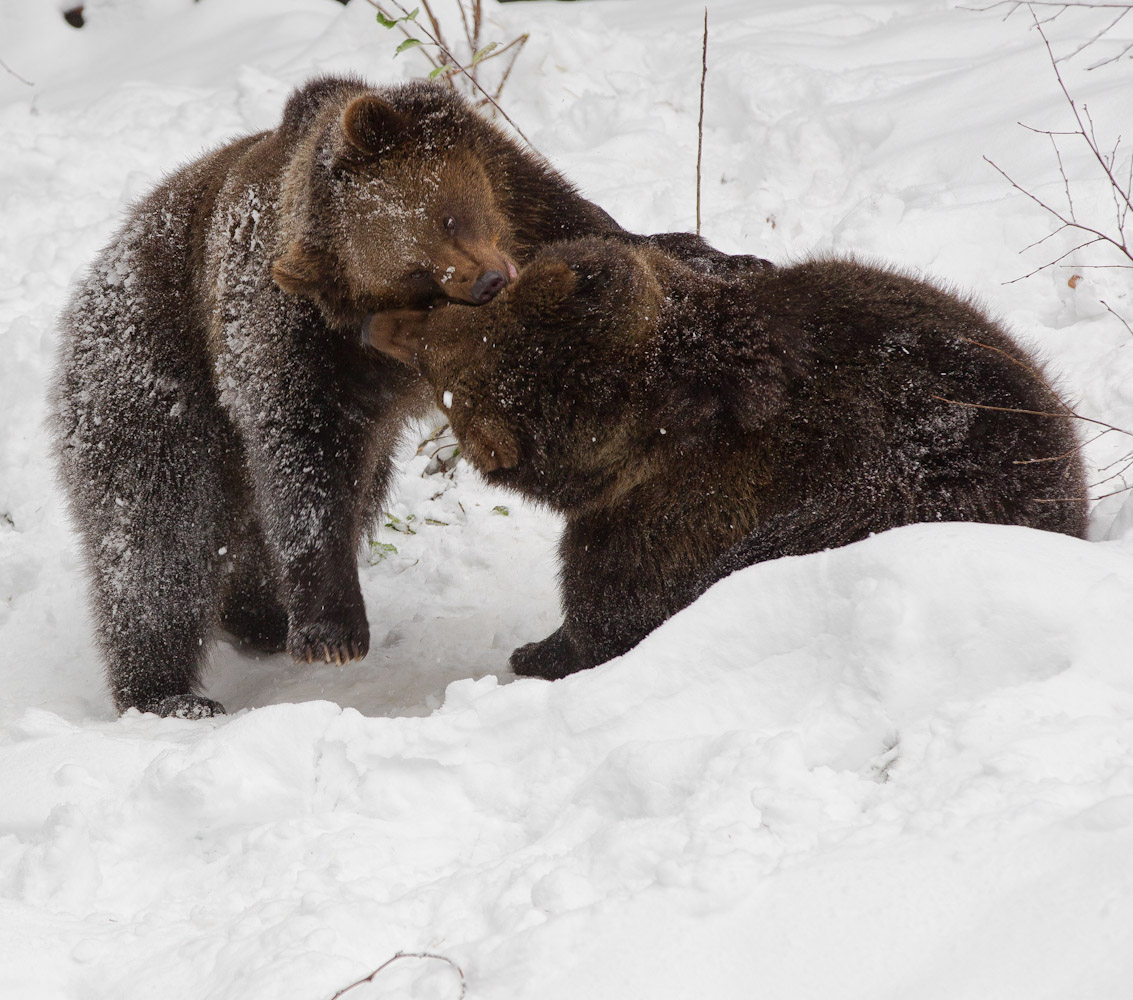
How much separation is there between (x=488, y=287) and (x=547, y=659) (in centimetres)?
161

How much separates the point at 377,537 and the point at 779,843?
162 inches

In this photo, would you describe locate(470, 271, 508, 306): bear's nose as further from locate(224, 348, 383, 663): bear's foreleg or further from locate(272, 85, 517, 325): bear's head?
locate(224, 348, 383, 663): bear's foreleg

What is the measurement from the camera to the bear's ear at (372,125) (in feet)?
13.0

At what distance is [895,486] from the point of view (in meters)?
3.61

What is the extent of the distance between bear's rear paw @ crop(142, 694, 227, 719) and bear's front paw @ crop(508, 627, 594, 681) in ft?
4.06

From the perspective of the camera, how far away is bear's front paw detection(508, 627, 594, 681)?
461 centimetres

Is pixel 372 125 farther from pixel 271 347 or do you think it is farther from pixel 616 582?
pixel 616 582

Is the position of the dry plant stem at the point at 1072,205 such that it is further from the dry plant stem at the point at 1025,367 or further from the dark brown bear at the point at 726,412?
the dark brown bear at the point at 726,412

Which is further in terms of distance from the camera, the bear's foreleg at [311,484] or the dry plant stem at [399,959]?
the bear's foreleg at [311,484]

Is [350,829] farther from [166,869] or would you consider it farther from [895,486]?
[895,486]

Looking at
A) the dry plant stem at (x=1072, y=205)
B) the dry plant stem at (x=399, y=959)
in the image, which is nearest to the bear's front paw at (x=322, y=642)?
the dry plant stem at (x=399, y=959)

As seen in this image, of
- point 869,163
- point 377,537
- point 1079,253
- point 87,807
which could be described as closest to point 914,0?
point 869,163

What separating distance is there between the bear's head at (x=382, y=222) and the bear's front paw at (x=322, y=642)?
3.94ft

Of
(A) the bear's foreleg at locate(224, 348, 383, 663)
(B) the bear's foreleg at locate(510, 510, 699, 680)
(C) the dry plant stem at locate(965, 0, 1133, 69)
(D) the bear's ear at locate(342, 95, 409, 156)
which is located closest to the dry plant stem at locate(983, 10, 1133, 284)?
(C) the dry plant stem at locate(965, 0, 1133, 69)
